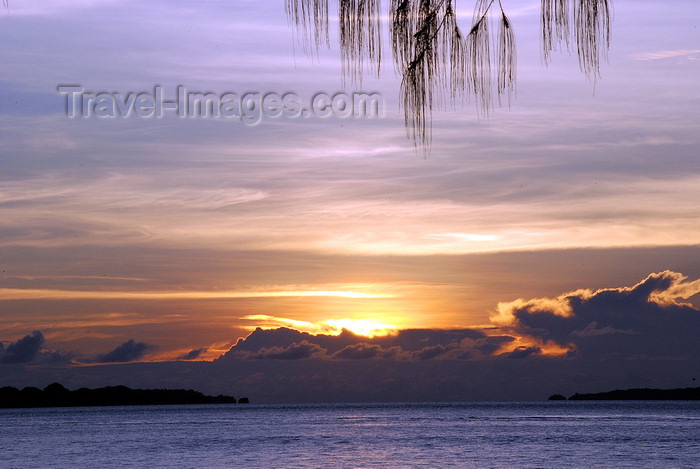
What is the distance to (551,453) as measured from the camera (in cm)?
6347

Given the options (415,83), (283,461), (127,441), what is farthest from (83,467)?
(415,83)

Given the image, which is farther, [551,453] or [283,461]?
[551,453]

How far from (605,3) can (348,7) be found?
114cm

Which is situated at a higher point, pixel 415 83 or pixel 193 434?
pixel 415 83

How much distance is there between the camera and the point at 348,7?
12.5 feet

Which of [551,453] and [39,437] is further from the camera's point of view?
[39,437]

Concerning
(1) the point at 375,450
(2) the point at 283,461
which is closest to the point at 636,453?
(1) the point at 375,450

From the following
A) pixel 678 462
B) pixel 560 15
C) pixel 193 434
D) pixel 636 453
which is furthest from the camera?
pixel 193 434

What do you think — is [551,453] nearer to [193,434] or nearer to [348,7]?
[193,434]

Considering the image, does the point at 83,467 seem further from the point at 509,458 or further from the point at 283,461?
the point at 509,458

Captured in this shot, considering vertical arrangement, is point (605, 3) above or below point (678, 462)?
above

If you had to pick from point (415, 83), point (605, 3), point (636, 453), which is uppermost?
point (605, 3)

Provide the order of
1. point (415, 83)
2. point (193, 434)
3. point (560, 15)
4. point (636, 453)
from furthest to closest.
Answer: point (193, 434) < point (636, 453) < point (415, 83) < point (560, 15)

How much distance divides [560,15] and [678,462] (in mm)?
58386
